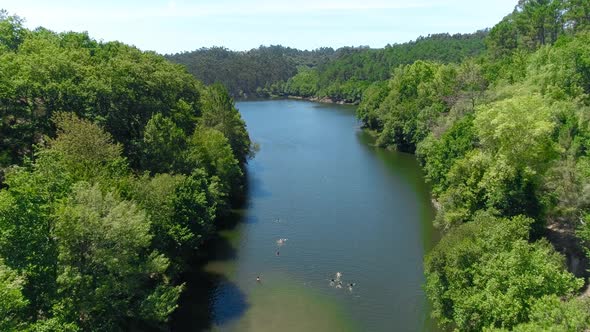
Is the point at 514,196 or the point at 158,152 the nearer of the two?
the point at 514,196

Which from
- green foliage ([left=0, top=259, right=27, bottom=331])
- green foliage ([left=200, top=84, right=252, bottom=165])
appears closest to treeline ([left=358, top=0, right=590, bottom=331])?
green foliage ([left=0, top=259, right=27, bottom=331])

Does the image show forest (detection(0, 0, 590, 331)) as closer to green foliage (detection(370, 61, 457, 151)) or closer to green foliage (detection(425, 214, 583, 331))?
green foliage (detection(425, 214, 583, 331))

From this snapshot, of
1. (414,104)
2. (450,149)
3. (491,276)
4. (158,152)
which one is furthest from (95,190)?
(414,104)

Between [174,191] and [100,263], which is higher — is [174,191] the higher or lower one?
the higher one

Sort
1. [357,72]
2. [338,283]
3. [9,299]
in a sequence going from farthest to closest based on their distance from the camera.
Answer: [357,72]
[338,283]
[9,299]

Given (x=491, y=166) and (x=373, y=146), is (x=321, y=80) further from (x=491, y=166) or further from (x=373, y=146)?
(x=491, y=166)

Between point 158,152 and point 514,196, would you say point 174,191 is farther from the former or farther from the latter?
point 514,196

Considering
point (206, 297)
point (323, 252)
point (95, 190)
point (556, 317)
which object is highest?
point (95, 190)
